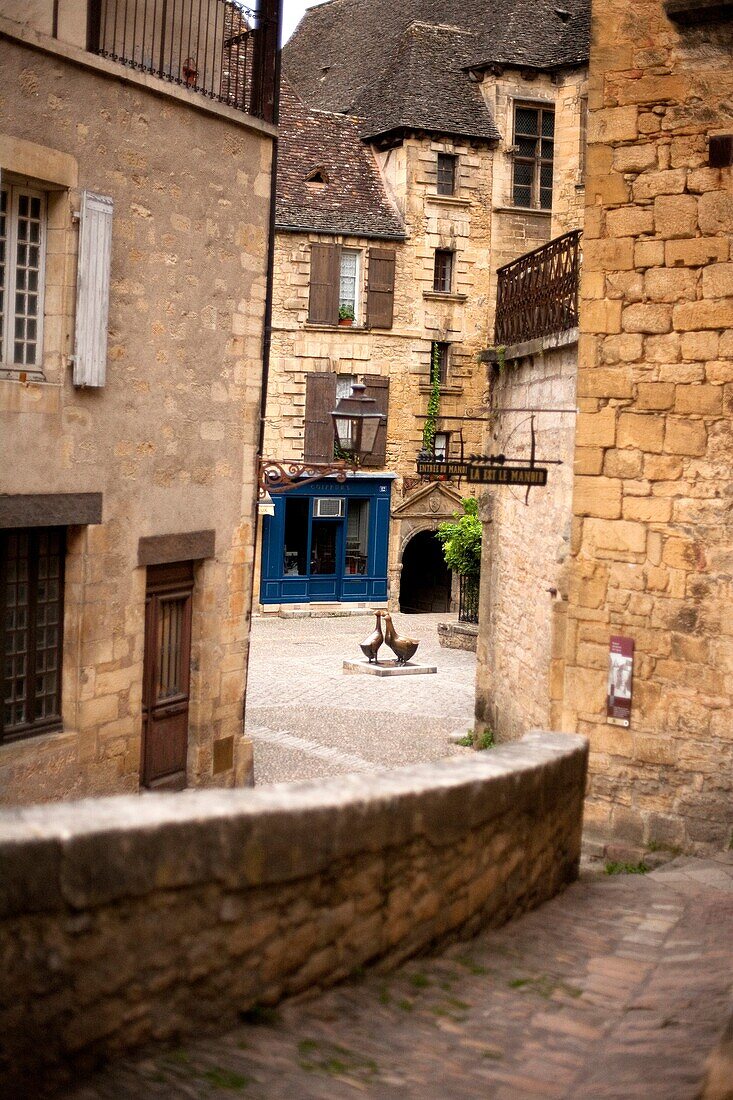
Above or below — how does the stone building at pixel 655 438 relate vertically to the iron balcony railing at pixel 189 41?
below

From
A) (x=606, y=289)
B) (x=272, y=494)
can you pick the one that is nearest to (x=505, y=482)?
(x=606, y=289)

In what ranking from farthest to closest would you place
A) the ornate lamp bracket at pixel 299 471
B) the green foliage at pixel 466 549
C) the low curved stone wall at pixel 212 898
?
the ornate lamp bracket at pixel 299 471 < the green foliage at pixel 466 549 < the low curved stone wall at pixel 212 898

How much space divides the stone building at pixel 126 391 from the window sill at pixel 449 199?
53.3 feet

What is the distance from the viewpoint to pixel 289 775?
39.2 feet

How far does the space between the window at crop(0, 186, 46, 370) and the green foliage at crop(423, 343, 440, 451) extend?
18.7 meters

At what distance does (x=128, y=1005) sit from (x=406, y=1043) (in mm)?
967

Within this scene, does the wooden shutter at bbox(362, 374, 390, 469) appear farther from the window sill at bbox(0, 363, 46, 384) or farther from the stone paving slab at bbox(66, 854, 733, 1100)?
the stone paving slab at bbox(66, 854, 733, 1100)

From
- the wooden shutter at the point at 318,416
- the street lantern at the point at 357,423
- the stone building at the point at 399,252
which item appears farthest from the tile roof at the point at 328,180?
the street lantern at the point at 357,423

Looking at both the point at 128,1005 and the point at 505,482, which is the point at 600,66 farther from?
the point at 128,1005

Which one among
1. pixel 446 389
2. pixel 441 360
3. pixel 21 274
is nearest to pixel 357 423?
pixel 21 274

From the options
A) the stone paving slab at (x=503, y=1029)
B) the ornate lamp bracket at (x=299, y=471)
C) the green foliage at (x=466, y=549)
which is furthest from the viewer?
the ornate lamp bracket at (x=299, y=471)

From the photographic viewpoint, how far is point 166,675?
10.2 m

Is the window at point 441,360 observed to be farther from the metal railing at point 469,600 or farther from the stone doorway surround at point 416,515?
the metal railing at point 469,600

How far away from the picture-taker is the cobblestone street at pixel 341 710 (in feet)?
41.9
